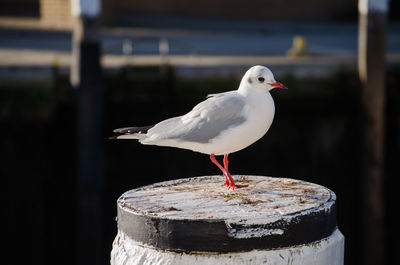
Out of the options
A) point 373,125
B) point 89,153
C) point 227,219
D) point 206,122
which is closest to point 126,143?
point 89,153

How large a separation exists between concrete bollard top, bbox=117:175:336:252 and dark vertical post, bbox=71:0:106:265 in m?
4.71

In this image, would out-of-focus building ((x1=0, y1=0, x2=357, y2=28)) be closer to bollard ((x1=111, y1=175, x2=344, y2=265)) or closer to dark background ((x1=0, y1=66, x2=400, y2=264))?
dark background ((x1=0, y1=66, x2=400, y2=264))

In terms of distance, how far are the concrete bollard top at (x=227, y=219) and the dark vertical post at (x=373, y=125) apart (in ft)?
17.5

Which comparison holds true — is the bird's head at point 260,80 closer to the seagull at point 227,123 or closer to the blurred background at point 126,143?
the seagull at point 227,123

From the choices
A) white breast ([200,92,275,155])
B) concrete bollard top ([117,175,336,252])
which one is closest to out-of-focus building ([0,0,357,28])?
white breast ([200,92,275,155])

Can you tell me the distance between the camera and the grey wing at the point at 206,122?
2.86 meters

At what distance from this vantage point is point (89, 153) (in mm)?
7004

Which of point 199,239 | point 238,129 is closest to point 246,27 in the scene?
point 238,129

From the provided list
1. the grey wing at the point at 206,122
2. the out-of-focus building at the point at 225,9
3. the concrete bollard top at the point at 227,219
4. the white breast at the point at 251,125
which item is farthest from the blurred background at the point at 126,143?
the out-of-focus building at the point at 225,9

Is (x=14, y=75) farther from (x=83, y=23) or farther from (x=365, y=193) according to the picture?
(x=365, y=193)

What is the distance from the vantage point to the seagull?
2.82 meters

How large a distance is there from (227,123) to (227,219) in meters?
0.97

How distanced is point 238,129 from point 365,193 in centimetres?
506

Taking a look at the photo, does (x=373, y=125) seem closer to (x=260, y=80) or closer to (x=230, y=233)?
(x=260, y=80)
